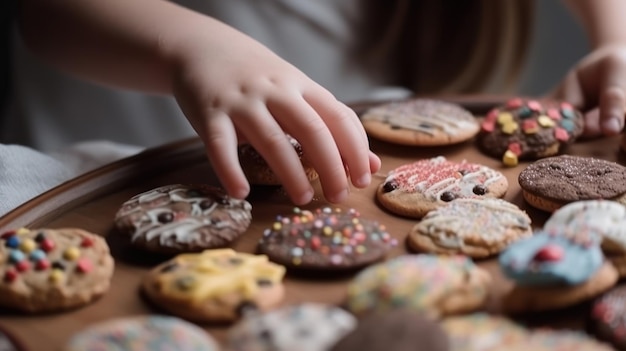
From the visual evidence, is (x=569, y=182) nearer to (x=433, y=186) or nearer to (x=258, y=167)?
(x=433, y=186)

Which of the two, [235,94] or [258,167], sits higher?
[235,94]

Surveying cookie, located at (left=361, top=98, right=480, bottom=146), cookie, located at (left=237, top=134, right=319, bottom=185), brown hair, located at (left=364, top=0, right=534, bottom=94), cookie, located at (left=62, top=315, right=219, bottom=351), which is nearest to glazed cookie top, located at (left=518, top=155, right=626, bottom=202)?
cookie, located at (left=361, top=98, right=480, bottom=146)

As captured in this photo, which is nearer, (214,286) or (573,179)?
(214,286)

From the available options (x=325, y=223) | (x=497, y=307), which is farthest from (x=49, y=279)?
(x=497, y=307)

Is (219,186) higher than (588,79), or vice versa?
(588,79)

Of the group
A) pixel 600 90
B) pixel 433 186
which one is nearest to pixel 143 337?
pixel 433 186

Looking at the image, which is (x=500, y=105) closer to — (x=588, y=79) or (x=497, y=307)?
(x=588, y=79)
